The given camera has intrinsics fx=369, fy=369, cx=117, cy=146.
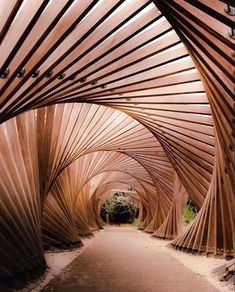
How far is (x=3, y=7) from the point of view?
10.5 feet

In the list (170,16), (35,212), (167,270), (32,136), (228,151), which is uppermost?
(170,16)

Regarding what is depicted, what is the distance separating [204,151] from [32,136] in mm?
3730

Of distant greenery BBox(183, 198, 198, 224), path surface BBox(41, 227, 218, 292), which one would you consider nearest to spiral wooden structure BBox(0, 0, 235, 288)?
path surface BBox(41, 227, 218, 292)

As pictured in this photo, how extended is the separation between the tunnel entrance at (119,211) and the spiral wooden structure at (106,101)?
21.5 metres

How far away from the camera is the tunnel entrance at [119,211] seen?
33312 millimetres

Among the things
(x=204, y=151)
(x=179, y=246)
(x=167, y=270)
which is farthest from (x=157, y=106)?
(x=179, y=246)

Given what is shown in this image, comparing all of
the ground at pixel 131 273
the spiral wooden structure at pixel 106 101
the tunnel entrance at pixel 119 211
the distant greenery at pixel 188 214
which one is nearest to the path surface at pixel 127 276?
the ground at pixel 131 273

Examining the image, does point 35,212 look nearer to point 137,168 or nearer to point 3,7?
point 3,7

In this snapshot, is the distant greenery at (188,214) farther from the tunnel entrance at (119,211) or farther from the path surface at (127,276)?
the tunnel entrance at (119,211)

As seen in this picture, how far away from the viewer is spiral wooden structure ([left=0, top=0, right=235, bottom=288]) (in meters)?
3.49

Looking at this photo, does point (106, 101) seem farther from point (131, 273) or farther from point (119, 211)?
point (119, 211)

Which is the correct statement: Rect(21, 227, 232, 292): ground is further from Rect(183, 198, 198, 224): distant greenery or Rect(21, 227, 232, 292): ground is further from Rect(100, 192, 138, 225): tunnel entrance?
Rect(100, 192, 138, 225): tunnel entrance

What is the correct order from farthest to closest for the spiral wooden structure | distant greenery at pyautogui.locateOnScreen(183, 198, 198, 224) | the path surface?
distant greenery at pyautogui.locateOnScreen(183, 198, 198, 224) → the path surface → the spiral wooden structure

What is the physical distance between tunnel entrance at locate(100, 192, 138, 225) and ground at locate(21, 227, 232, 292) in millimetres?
24258
